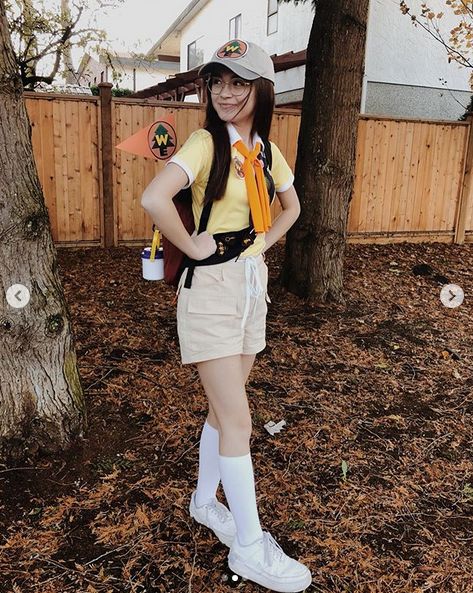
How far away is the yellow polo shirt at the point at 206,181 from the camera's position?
1.93 m

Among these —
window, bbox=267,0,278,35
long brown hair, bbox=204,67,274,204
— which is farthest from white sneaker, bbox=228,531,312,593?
window, bbox=267,0,278,35

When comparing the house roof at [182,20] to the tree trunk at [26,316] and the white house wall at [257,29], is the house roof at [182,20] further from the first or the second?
the tree trunk at [26,316]

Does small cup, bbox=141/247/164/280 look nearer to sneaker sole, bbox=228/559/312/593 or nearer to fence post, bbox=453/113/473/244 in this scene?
sneaker sole, bbox=228/559/312/593

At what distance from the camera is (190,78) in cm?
1345

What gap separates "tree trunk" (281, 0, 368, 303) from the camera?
5434 mm

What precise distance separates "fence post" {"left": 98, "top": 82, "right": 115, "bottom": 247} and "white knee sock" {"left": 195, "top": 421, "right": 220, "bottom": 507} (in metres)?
5.72

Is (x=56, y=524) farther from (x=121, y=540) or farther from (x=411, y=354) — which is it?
(x=411, y=354)

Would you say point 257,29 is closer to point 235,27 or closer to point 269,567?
point 235,27

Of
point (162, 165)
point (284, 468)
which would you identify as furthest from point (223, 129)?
point (162, 165)

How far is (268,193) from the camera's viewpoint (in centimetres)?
217

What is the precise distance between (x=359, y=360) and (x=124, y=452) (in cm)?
227

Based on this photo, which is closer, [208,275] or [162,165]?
[208,275]

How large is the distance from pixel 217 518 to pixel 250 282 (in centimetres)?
106

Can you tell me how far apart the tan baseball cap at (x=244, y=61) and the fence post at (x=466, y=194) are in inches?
326
